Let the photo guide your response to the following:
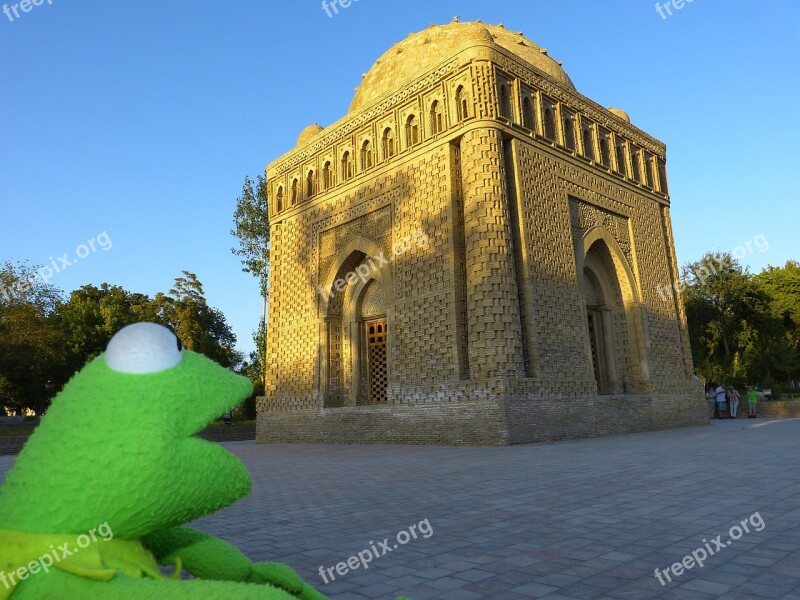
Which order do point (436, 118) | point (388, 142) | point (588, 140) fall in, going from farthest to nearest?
point (588, 140) < point (388, 142) < point (436, 118)

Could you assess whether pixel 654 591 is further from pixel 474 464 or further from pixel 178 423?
pixel 474 464

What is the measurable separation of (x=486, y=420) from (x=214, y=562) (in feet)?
32.9

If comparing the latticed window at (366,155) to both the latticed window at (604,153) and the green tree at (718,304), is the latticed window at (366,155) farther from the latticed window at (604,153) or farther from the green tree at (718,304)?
the green tree at (718,304)

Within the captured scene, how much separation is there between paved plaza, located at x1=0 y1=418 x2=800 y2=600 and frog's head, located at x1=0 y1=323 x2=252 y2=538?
5.50 feet

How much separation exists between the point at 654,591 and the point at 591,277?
1463 cm

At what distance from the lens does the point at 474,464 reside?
26.4 ft

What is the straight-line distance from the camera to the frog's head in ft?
4.55

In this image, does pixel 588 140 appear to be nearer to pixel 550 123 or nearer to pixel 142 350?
pixel 550 123

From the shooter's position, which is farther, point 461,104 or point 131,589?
point 461,104

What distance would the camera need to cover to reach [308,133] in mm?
18484

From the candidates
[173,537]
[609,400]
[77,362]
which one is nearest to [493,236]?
[609,400]

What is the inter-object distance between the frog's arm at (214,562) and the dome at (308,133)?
57.5 ft

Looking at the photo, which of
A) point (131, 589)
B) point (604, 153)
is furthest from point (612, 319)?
point (131, 589)

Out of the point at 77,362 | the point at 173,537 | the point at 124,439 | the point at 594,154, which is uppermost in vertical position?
the point at 594,154
